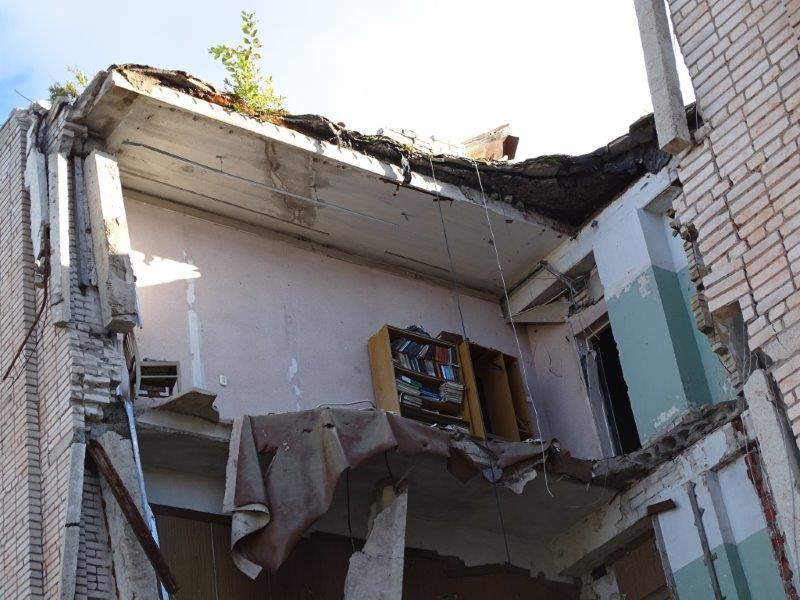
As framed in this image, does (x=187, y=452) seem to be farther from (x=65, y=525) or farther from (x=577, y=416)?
(x=577, y=416)

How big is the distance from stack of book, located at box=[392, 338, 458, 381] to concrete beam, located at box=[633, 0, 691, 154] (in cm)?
492

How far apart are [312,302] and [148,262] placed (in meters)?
1.69

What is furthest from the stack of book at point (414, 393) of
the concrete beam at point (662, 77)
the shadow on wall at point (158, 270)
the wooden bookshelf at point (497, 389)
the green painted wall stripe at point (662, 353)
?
the concrete beam at point (662, 77)

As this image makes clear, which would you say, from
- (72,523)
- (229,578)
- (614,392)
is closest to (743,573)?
(614,392)

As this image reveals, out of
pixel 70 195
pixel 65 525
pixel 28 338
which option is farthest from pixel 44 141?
pixel 65 525

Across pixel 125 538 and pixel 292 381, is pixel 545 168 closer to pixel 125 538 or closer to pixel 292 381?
pixel 292 381

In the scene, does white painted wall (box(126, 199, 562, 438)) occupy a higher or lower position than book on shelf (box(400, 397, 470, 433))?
higher

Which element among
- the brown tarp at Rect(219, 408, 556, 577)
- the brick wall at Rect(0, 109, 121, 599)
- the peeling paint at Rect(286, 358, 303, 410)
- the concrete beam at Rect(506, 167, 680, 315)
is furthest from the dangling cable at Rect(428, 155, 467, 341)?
the brick wall at Rect(0, 109, 121, 599)

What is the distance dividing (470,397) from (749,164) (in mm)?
5510

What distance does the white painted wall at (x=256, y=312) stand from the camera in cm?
1076

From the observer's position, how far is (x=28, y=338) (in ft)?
32.2

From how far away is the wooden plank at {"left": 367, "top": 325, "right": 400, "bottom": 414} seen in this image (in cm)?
1139

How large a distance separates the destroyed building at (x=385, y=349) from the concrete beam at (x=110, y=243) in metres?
0.03

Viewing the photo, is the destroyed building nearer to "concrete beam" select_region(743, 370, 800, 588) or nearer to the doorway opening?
the doorway opening
